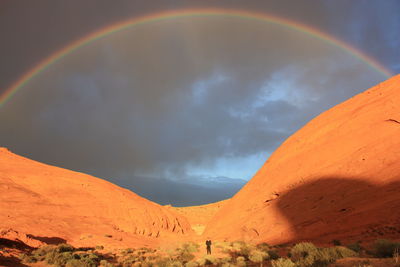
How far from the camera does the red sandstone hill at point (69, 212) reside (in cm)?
2177

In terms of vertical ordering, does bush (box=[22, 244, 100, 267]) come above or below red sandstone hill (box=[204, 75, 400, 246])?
below

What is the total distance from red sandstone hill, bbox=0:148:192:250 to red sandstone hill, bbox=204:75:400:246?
37.7 ft

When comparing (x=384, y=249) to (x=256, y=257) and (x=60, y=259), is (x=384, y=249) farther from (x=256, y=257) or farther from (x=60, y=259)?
(x=60, y=259)

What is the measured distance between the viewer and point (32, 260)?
12.9 meters

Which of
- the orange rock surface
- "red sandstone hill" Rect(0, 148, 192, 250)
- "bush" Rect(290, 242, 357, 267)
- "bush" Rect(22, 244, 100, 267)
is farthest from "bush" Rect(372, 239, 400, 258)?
the orange rock surface

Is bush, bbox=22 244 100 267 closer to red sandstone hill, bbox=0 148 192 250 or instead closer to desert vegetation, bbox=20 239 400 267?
desert vegetation, bbox=20 239 400 267

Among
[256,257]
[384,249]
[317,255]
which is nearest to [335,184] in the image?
[256,257]

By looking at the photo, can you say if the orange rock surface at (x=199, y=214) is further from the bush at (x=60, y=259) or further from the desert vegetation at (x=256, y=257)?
the bush at (x=60, y=259)

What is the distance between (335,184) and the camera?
2023cm

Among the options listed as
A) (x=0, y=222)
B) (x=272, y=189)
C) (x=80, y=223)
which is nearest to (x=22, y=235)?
(x=0, y=222)

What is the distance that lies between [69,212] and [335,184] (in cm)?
2783

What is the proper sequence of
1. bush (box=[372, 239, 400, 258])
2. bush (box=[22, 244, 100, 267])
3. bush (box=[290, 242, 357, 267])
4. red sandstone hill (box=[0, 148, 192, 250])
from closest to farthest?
1. bush (box=[290, 242, 357, 267])
2. bush (box=[372, 239, 400, 258])
3. bush (box=[22, 244, 100, 267])
4. red sandstone hill (box=[0, 148, 192, 250])

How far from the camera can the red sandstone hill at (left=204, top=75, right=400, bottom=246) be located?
50.7ft

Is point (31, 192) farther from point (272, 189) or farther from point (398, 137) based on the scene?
point (398, 137)
